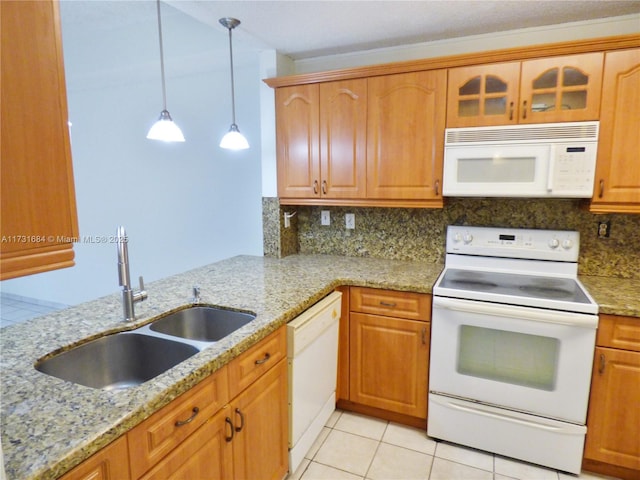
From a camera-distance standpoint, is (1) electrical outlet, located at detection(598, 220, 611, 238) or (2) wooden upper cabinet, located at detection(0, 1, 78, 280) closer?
(2) wooden upper cabinet, located at detection(0, 1, 78, 280)

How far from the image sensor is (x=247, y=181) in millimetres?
3041

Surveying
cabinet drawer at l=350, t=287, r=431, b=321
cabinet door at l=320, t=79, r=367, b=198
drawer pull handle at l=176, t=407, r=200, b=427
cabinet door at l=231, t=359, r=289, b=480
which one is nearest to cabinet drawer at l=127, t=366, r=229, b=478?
drawer pull handle at l=176, t=407, r=200, b=427

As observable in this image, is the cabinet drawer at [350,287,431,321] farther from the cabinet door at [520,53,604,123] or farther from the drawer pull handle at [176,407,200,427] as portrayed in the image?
the drawer pull handle at [176,407,200,427]

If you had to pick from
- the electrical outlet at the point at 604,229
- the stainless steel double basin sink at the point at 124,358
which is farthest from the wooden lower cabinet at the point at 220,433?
the electrical outlet at the point at 604,229

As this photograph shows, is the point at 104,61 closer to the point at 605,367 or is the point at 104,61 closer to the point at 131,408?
the point at 131,408

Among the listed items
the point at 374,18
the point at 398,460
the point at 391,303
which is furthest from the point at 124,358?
the point at 374,18

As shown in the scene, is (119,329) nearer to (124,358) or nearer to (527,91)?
(124,358)

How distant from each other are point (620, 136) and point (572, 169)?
0.26 meters

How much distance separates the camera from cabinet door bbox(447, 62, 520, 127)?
2.02 m

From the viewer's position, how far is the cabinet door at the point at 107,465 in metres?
0.83

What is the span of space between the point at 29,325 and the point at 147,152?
227 centimetres

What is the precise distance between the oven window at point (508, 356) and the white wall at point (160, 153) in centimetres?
175

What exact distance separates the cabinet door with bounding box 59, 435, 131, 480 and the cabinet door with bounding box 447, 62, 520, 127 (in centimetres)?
209

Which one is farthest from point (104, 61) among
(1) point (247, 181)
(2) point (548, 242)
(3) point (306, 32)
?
(2) point (548, 242)
